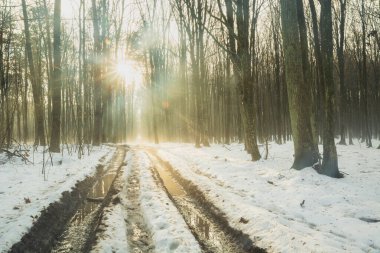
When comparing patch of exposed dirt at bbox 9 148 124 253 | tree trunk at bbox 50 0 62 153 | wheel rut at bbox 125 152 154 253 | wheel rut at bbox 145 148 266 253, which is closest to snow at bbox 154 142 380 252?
wheel rut at bbox 145 148 266 253

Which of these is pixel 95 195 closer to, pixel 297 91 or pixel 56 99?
pixel 297 91

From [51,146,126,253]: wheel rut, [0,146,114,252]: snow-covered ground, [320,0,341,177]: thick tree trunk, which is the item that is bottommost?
[51,146,126,253]: wheel rut

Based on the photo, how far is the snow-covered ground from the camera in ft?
14.2

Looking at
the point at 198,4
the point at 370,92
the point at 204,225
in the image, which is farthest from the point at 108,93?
the point at 370,92

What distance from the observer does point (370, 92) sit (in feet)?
132

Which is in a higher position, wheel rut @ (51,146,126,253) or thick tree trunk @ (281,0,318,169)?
thick tree trunk @ (281,0,318,169)

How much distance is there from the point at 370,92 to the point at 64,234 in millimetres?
44012

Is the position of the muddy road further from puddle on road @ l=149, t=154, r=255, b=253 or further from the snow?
the snow

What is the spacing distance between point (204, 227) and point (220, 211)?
0.82 metres

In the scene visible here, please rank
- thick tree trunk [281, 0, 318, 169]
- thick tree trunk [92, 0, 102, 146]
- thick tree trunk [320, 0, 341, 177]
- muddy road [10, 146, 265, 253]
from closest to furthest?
muddy road [10, 146, 265, 253] < thick tree trunk [320, 0, 341, 177] < thick tree trunk [281, 0, 318, 169] < thick tree trunk [92, 0, 102, 146]

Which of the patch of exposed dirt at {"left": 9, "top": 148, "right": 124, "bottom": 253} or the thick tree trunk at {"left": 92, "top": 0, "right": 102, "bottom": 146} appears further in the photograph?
the thick tree trunk at {"left": 92, "top": 0, "right": 102, "bottom": 146}

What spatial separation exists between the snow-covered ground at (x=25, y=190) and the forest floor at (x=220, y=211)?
15 mm

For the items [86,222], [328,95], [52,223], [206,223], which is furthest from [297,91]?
[52,223]

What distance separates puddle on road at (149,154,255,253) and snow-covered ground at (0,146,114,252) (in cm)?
237
